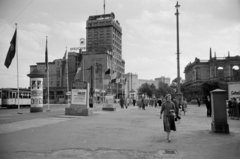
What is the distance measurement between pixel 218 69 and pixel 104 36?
58125mm

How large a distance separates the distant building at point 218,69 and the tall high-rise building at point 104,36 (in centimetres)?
4208

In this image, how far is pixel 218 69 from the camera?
7062 cm

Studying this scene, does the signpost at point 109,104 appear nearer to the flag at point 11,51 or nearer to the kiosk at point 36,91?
the kiosk at point 36,91

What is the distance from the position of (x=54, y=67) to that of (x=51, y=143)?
115313 mm

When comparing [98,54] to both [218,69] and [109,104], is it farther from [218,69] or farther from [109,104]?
[109,104]

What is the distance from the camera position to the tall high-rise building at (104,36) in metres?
108

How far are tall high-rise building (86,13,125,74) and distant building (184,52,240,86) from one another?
4208 cm

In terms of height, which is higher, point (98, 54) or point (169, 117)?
point (98, 54)

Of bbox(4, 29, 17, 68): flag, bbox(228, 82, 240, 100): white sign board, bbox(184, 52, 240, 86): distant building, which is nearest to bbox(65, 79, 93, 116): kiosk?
bbox(4, 29, 17, 68): flag

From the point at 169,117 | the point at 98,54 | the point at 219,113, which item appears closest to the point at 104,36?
the point at 98,54

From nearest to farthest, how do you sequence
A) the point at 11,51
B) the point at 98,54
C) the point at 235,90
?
the point at 11,51 < the point at 235,90 < the point at 98,54

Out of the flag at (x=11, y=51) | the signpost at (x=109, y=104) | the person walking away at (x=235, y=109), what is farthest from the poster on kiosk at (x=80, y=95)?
the person walking away at (x=235, y=109)

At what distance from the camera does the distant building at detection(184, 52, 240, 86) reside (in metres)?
68.2

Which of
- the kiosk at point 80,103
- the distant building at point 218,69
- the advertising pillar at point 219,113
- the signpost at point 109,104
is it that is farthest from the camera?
the distant building at point 218,69
